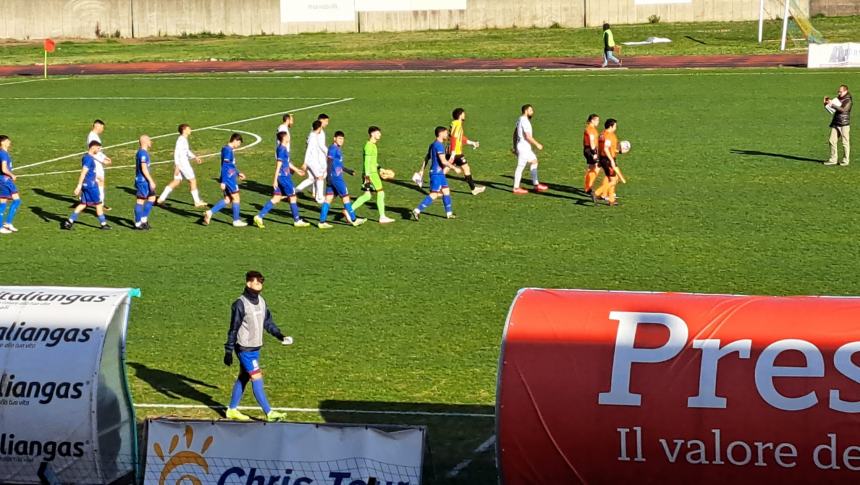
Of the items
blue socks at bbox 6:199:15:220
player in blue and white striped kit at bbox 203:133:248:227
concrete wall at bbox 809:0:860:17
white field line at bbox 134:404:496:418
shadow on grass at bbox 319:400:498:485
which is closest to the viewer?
shadow on grass at bbox 319:400:498:485

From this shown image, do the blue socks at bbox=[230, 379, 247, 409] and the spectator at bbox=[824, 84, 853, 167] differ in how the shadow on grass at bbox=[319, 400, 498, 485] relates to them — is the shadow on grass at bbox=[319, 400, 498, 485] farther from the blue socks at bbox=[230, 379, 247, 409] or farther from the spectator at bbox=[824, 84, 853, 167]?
the spectator at bbox=[824, 84, 853, 167]

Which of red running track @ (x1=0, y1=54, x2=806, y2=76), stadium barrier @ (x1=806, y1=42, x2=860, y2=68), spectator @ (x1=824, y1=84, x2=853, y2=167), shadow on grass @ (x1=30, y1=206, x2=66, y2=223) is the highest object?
stadium barrier @ (x1=806, y1=42, x2=860, y2=68)

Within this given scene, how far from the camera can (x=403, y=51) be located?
197ft

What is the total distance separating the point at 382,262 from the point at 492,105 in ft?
64.6

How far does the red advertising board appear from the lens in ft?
35.2

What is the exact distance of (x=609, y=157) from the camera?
1046 inches

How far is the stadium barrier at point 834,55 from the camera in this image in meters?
47.7

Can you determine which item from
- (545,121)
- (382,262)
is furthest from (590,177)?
(545,121)

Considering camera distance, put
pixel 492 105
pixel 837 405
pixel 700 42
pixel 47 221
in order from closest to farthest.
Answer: pixel 837 405 < pixel 47 221 < pixel 492 105 < pixel 700 42

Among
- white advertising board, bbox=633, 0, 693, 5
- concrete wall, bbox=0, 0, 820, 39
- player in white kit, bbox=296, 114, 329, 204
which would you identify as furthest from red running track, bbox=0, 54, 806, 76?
player in white kit, bbox=296, 114, 329, 204

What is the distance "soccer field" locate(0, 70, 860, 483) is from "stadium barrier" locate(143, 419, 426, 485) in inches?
59.0

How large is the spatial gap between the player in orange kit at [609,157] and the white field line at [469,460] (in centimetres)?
1294

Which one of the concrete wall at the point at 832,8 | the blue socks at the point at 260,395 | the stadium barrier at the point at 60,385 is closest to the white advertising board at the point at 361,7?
the concrete wall at the point at 832,8

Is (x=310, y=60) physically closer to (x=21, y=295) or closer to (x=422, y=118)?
(x=422, y=118)
